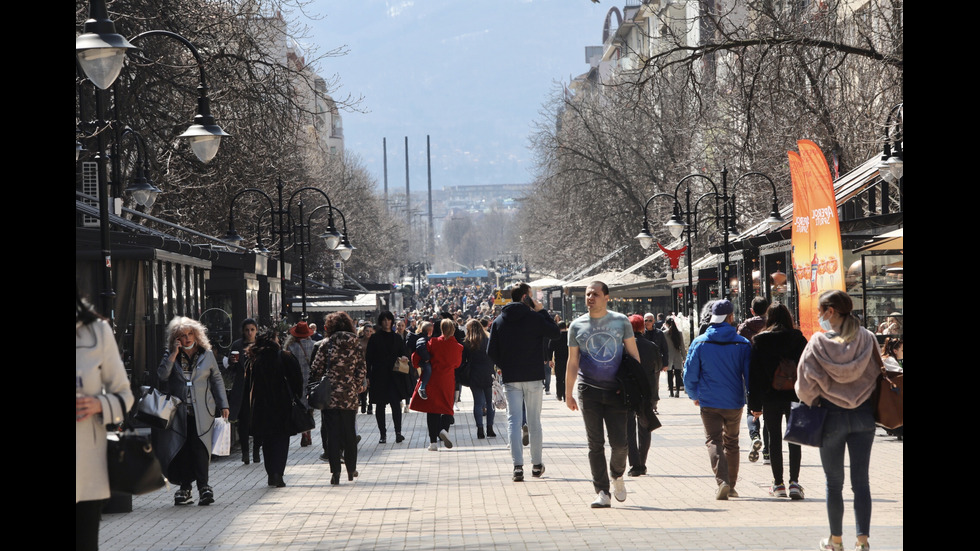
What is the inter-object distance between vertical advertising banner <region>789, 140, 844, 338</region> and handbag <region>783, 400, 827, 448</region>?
6.42 meters

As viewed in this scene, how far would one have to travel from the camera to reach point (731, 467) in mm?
11195

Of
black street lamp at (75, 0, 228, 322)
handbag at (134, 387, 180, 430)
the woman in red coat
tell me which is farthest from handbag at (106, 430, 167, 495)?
the woman in red coat

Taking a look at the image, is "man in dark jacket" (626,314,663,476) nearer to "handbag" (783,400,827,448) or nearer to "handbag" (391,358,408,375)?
"handbag" (783,400,827,448)

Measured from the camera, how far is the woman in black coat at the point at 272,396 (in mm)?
13047

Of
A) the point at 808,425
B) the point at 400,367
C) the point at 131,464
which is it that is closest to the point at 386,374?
the point at 400,367

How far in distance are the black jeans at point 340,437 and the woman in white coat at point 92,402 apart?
307 inches

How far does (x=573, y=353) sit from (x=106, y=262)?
4.76 meters

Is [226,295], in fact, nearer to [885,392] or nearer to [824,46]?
[824,46]

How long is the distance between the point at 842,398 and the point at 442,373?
9.78m

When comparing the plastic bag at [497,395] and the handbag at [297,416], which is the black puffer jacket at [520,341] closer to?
the handbag at [297,416]

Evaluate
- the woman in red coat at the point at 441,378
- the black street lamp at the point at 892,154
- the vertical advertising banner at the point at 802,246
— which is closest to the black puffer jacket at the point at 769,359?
the vertical advertising banner at the point at 802,246

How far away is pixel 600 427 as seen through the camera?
10547mm

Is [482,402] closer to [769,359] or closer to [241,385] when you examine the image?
[241,385]

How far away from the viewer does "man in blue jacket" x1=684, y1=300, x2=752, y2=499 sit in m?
11.0
